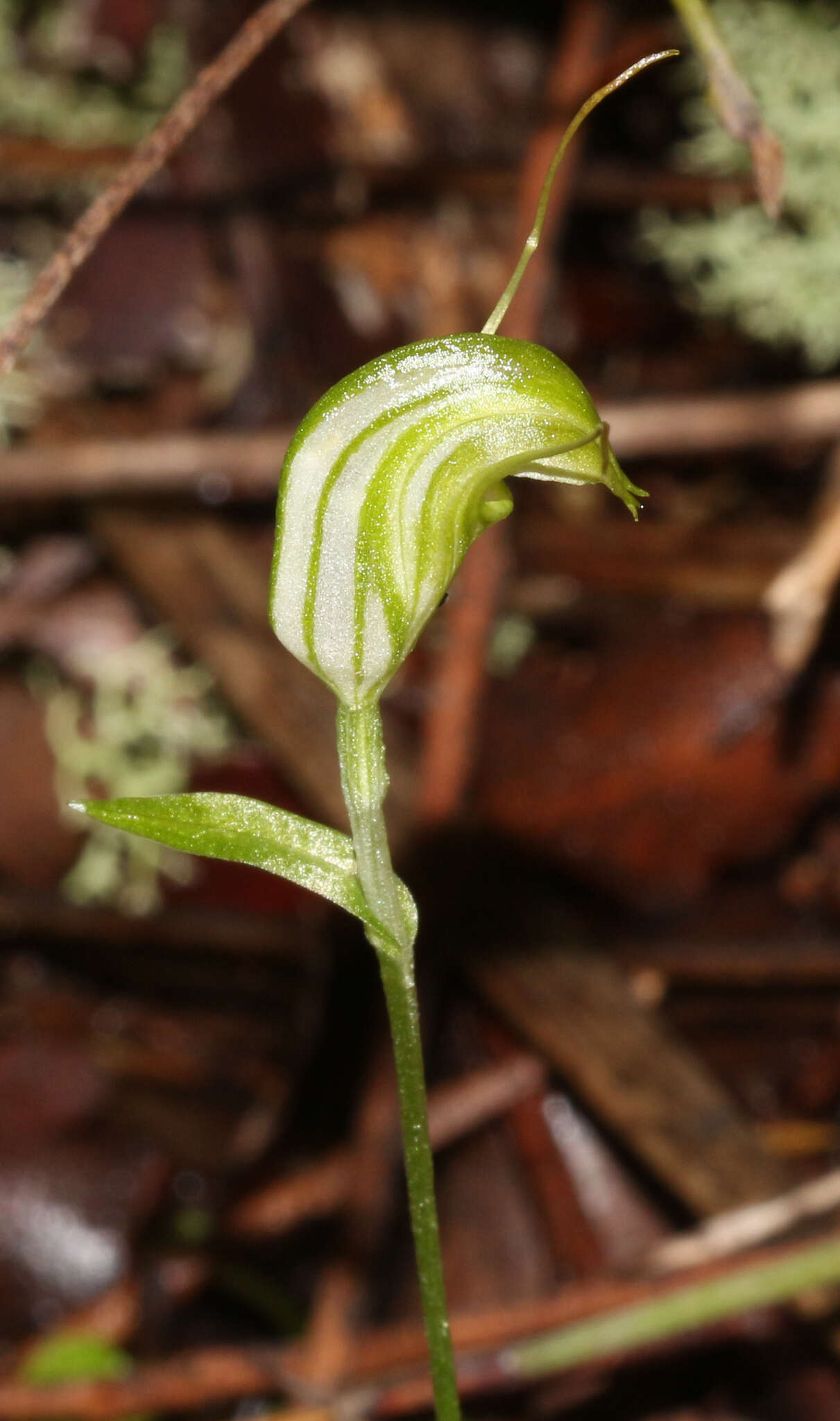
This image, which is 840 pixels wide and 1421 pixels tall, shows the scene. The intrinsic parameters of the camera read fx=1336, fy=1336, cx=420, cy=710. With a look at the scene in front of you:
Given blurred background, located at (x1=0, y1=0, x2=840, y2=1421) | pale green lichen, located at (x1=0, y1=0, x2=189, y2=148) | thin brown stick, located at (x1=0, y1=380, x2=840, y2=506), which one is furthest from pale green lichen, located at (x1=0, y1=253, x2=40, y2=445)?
pale green lichen, located at (x1=0, y1=0, x2=189, y2=148)

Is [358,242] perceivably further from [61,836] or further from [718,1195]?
[718,1195]

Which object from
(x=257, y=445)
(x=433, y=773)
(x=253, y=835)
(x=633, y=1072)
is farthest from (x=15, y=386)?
(x=253, y=835)

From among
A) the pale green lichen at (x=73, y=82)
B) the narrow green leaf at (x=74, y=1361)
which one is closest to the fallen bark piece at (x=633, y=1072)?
the narrow green leaf at (x=74, y=1361)

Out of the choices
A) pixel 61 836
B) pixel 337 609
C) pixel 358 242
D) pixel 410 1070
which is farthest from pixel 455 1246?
pixel 358 242

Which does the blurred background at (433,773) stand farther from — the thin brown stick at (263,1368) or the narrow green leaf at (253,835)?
the narrow green leaf at (253,835)

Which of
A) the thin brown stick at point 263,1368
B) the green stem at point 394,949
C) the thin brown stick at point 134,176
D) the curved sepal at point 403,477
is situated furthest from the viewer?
the thin brown stick at point 263,1368

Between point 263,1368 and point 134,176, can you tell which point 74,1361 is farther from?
point 134,176

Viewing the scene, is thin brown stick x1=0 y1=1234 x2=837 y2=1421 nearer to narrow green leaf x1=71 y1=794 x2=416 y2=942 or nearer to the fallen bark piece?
the fallen bark piece
